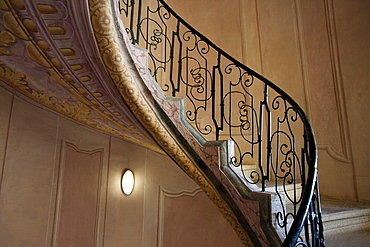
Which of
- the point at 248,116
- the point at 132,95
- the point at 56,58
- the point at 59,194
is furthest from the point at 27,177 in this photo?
the point at 248,116

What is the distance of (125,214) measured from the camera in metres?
3.26

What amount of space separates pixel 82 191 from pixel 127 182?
57cm

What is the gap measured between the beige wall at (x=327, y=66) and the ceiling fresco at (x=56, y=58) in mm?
2336

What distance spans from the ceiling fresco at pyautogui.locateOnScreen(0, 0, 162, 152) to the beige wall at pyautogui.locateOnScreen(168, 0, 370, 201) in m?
2.34

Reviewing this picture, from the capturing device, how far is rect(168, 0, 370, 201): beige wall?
271 centimetres

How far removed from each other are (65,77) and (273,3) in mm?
3229

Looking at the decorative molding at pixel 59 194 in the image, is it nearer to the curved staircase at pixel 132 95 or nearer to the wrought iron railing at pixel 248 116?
the curved staircase at pixel 132 95

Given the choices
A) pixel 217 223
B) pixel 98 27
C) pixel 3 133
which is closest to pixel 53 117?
pixel 3 133

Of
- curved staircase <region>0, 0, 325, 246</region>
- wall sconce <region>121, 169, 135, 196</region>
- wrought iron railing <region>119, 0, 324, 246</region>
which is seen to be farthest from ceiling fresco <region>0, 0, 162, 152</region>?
wall sconce <region>121, 169, 135, 196</region>

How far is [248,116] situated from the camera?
3545mm

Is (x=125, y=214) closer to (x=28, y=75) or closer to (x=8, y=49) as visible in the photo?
(x=28, y=75)

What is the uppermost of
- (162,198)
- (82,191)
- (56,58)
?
(56,58)

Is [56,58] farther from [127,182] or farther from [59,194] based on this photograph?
[127,182]

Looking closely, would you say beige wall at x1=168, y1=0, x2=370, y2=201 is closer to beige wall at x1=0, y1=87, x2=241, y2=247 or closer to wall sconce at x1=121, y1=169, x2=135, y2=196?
beige wall at x1=0, y1=87, x2=241, y2=247
